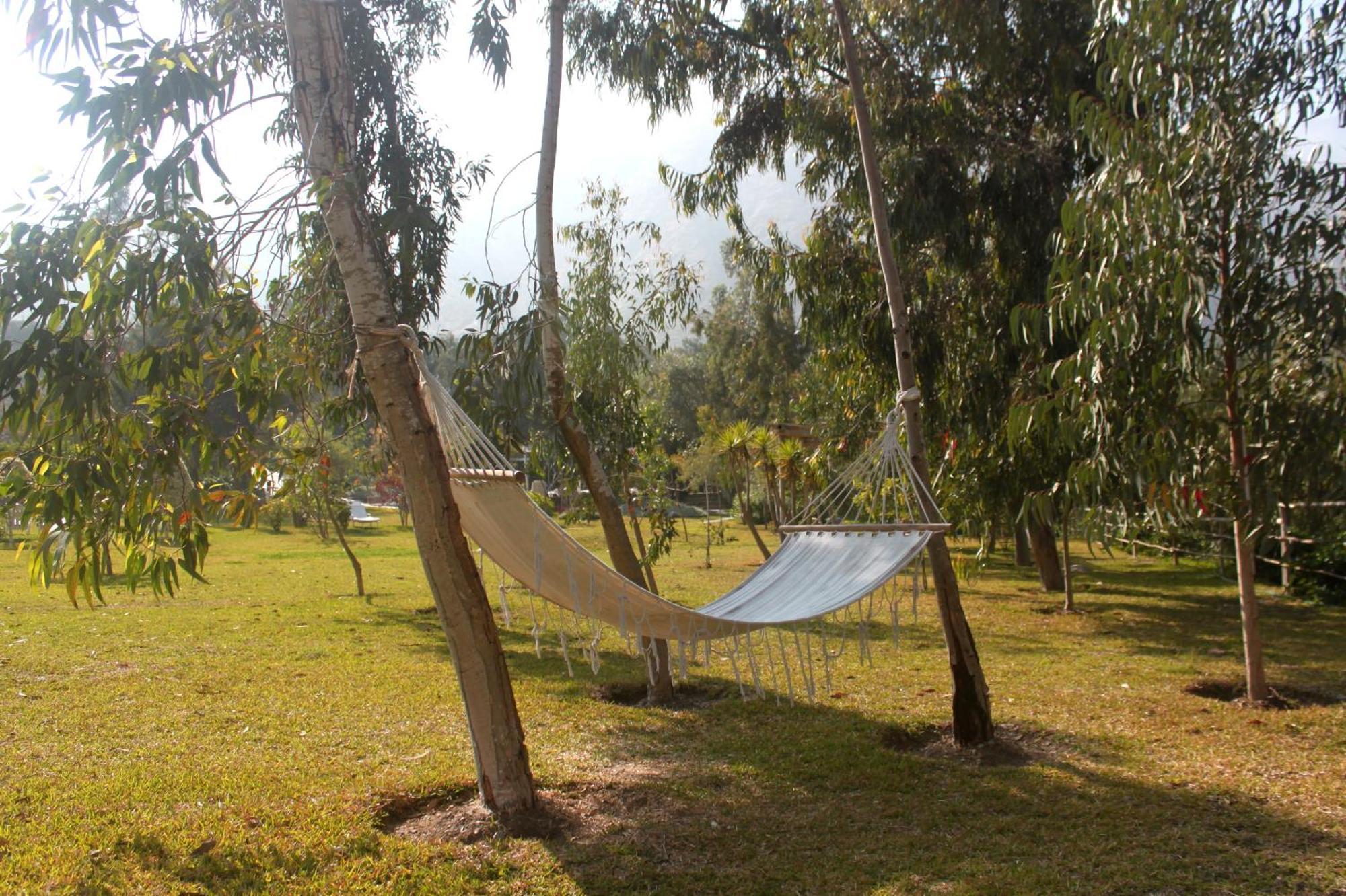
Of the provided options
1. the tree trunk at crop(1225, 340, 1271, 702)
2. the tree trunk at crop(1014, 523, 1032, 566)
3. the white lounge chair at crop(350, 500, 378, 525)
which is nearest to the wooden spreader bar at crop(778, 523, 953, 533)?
the tree trunk at crop(1225, 340, 1271, 702)

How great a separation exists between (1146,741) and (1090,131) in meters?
2.02

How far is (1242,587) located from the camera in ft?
12.1

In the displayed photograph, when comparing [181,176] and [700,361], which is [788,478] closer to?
[181,176]

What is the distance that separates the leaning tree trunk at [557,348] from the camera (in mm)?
3559

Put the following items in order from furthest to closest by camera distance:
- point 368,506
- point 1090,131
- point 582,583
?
1. point 368,506
2. point 1090,131
3. point 582,583

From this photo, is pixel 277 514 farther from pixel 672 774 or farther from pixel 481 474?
pixel 481 474

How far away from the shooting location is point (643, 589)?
2.66 meters

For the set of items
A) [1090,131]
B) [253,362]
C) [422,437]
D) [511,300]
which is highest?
[1090,131]

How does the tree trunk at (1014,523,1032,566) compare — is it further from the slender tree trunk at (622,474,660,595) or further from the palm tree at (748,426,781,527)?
the slender tree trunk at (622,474,660,595)

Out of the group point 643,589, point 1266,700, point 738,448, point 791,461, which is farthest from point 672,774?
point 791,461

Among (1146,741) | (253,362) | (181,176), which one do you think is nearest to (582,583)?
(253,362)

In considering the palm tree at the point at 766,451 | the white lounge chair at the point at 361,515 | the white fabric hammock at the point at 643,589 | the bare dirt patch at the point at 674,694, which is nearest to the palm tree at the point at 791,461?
the palm tree at the point at 766,451

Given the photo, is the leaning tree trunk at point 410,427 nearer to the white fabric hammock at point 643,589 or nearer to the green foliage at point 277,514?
the white fabric hammock at point 643,589

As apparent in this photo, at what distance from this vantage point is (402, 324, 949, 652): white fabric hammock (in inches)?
98.6
